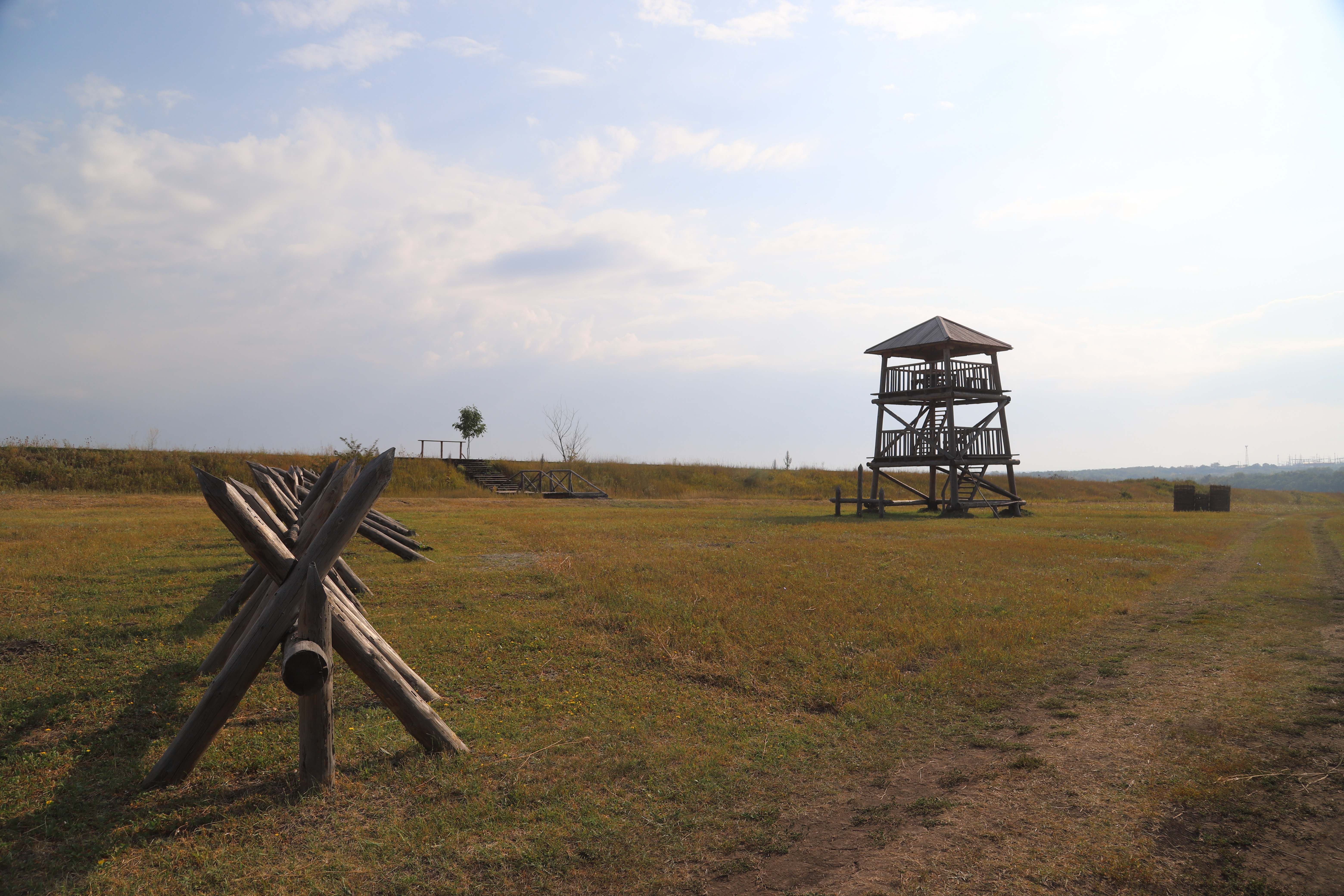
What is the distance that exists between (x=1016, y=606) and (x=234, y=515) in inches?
357

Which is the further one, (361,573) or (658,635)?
(361,573)

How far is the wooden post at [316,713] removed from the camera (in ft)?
13.9

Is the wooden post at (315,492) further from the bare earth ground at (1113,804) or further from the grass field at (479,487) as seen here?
the grass field at (479,487)

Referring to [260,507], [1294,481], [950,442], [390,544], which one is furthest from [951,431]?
[1294,481]

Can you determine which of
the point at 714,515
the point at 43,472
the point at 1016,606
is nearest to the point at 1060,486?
the point at 714,515

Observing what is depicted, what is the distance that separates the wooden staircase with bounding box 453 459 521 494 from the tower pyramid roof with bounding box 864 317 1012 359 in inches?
805

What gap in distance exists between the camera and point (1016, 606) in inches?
381

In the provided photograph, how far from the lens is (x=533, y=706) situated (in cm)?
584

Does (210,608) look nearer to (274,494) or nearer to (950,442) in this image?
(274,494)

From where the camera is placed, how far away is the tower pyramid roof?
90.3 ft

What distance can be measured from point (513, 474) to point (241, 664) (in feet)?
128

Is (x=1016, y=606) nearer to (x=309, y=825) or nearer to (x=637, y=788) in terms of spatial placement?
(x=637, y=788)

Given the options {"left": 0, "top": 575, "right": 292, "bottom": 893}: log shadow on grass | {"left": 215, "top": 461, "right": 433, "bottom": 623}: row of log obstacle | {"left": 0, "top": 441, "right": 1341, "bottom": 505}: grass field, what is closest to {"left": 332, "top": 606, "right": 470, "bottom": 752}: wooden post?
{"left": 0, "top": 575, "right": 292, "bottom": 893}: log shadow on grass

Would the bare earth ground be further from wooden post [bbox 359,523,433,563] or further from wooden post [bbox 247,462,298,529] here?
wooden post [bbox 359,523,433,563]
